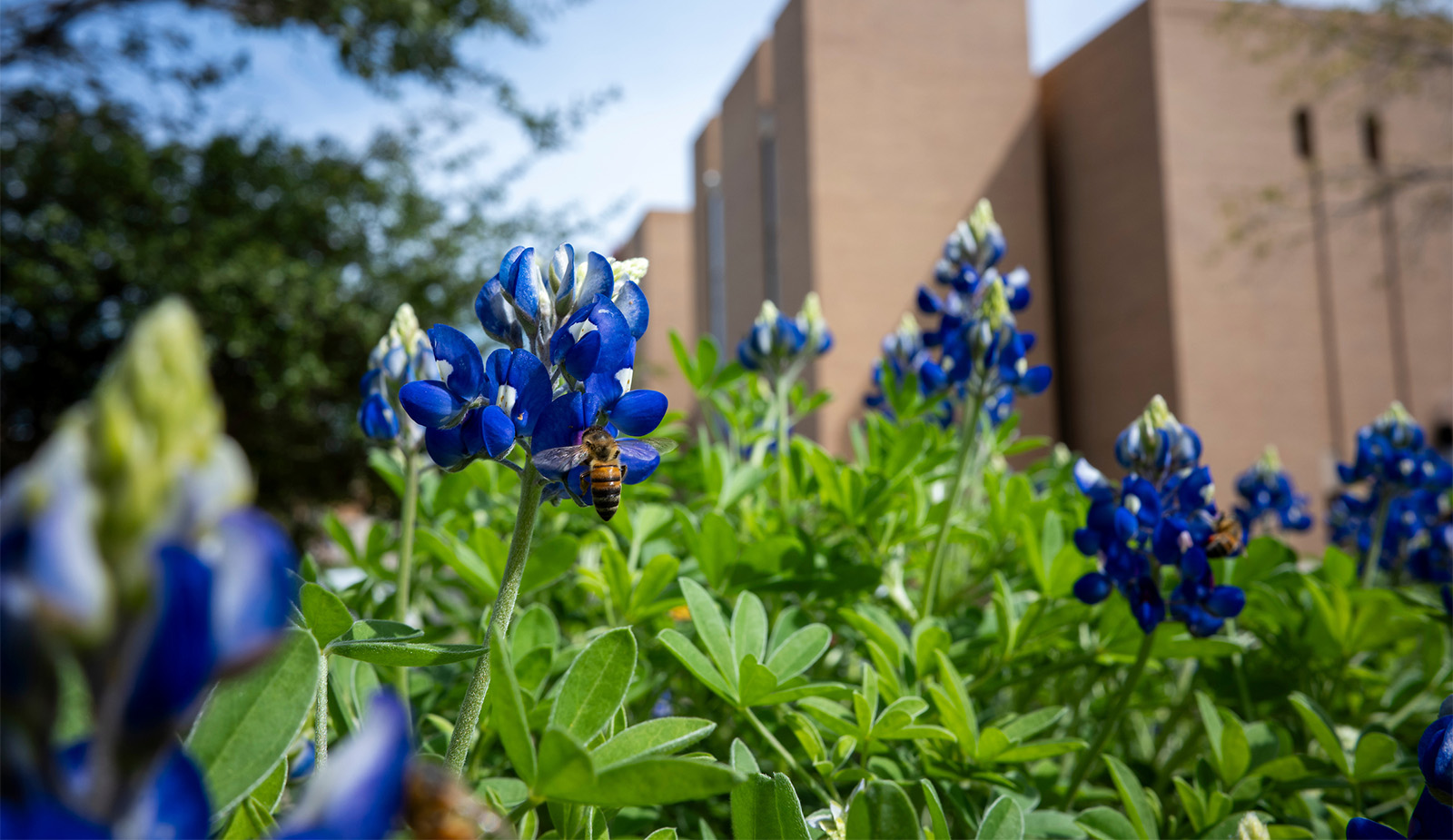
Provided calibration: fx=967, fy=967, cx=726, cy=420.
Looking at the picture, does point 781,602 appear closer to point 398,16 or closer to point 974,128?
point 398,16

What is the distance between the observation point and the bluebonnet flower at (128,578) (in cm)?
29

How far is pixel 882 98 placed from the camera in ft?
49.1

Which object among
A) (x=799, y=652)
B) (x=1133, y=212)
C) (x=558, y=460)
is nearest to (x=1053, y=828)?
(x=799, y=652)

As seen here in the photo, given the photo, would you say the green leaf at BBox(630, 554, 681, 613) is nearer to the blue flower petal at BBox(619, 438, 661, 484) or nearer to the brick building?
the blue flower petal at BBox(619, 438, 661, 484)

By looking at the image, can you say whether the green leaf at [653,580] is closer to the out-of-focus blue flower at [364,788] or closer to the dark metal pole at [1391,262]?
the out-of-focus blue flower at [364,788]

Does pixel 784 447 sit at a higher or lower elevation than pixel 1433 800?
higher

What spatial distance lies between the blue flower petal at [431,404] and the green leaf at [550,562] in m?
0.32

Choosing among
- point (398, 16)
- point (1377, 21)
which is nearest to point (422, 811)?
point (398, 16)

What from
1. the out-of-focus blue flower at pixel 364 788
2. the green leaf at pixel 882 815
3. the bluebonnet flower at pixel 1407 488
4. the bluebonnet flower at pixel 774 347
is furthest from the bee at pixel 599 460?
the bluebonnet flower at pixel 1407 488

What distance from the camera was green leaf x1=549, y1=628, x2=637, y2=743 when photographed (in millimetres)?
688

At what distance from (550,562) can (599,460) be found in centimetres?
35

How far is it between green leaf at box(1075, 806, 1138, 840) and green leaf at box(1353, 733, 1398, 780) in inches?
15.6

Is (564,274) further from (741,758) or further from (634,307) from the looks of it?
(741,758)

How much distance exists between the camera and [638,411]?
2.84ft
